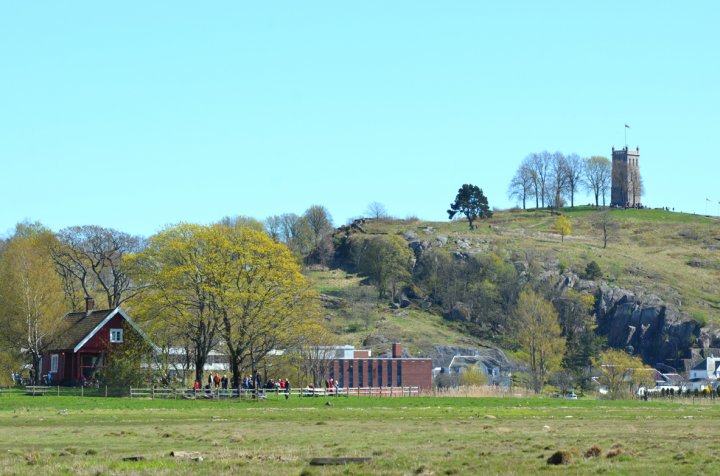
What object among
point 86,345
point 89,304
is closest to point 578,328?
point 89,304

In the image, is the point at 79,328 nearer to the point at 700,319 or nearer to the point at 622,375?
the point at 622,375

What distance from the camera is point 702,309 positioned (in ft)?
582

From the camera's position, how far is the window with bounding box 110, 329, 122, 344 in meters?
93.6

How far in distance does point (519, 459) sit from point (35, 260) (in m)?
75.6

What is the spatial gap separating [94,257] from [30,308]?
31133mm

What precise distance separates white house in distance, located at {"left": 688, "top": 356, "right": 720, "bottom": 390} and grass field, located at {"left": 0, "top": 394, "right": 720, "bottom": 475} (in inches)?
4231

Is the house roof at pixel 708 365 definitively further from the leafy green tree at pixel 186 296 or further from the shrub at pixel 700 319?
the leafy green tree at pixel 186 296

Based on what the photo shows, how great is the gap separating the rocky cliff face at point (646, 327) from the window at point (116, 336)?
10026 centimetres

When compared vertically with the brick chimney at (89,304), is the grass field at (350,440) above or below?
below

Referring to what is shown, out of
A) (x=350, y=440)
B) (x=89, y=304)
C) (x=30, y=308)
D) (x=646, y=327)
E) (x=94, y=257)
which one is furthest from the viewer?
(x=646, y=327)

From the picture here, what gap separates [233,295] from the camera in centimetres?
8150

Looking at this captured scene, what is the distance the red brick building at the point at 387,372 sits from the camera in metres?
140

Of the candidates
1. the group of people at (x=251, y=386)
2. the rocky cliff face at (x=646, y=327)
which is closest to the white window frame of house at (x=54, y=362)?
the group of people at (x=251, y=386)

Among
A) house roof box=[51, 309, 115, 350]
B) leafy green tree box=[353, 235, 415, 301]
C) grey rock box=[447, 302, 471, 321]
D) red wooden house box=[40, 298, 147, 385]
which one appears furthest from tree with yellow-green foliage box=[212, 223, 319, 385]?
leafy green tree box=[353, 235, 415, 301]
